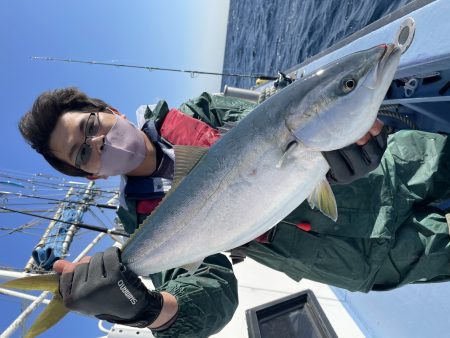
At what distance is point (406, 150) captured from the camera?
2.66 metres

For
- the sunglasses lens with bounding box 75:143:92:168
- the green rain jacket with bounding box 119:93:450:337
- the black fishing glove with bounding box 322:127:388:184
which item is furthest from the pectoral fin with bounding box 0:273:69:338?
the black fishing glove with bounding box 322:127:388:184

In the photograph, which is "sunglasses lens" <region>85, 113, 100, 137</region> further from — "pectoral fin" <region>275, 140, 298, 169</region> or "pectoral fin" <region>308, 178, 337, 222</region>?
"pectoral fin" <region>308, 178, 337, 222</region>

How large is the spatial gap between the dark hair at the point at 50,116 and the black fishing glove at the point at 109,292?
0.83 metres

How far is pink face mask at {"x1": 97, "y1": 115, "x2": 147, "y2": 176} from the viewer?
2479 mm

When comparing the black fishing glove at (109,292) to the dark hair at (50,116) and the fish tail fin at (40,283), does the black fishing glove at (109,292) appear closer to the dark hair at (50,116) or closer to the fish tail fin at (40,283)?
the fish tail fin at (40,283)

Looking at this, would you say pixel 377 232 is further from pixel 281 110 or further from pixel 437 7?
pixel 437 7

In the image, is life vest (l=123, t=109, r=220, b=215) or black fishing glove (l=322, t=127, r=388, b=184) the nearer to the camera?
black fishing glove (l=322, t=127, r=388, b=184)

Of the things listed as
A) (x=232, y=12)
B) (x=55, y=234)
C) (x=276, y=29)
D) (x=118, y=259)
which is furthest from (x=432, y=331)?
(x=232, y=12)

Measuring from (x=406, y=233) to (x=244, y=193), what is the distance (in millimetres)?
1319

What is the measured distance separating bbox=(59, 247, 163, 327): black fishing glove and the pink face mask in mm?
640

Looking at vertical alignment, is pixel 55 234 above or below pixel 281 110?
below

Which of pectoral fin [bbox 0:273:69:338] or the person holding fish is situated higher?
the person holding fish

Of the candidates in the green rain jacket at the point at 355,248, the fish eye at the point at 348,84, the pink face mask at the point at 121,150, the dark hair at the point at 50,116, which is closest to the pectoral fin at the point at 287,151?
the fish eye at the point at 348,84

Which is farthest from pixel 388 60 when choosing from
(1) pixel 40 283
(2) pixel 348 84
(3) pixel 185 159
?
(1) pixel 40 283
